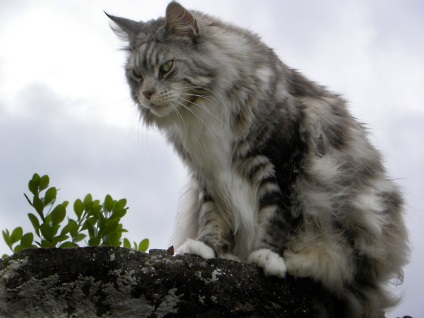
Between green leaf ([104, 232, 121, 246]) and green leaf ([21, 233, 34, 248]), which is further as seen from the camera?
green leaf ([104, 232, 121, 246])

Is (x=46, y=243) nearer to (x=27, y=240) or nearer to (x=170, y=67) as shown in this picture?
(x=27, y=240)

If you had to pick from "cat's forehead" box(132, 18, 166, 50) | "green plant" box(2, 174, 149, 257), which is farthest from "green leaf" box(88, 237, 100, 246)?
"cat's forehead" box(132, 18, 166, 50)

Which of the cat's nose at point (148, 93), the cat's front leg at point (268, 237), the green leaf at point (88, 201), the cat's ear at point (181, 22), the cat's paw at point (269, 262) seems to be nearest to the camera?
the green leaf at point (88, 201)

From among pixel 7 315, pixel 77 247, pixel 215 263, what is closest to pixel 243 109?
pixel 215 263

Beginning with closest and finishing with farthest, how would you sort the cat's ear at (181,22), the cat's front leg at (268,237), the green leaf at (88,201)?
the green leaf at (88,201), the cat's front leg at (268,237), the cat's ear at (181,22)

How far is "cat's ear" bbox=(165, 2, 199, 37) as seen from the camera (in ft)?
10.6

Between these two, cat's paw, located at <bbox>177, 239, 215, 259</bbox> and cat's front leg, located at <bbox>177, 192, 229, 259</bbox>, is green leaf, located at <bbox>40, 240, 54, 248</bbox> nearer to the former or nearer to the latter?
cat's paw, located at <bbox>177, 239, 215, 259</bbox>

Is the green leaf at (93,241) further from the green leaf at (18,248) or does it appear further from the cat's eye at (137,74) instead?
the cat's eye at (137,74)

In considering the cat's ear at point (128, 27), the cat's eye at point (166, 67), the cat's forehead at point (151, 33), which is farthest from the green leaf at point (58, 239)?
the cat's ear at point (128, 27)

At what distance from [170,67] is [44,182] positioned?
991 mm

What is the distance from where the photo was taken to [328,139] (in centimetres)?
323

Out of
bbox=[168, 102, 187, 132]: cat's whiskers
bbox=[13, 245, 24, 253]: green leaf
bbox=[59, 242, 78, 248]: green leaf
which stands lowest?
bbox=[13, 245, 24, 253]: green leaf

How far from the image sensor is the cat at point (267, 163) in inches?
117

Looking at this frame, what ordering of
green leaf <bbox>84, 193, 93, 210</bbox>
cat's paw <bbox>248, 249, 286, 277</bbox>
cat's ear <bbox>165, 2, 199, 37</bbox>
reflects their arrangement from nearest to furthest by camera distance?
green leaf <bbox>84, 193, 93, 210</bbox>
cat's paw <bbox>248, 249, 286, 277</bbox>
cat's ear <bbox>165, 2, 199, 37</bbox>
